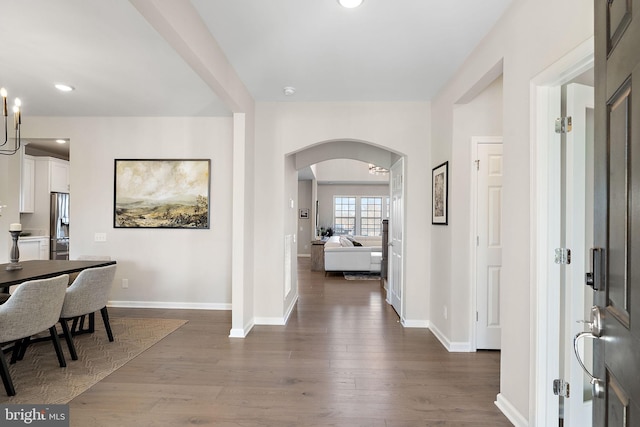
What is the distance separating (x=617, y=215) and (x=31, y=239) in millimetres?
7112

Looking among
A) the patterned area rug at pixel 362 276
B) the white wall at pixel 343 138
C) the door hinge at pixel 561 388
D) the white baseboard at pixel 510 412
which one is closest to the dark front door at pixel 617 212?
the door hinge at pixel 561 388

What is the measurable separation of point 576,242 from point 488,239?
1461mm

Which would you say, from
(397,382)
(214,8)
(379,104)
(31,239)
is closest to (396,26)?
(214,8)

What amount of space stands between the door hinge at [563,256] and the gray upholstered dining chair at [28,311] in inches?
134

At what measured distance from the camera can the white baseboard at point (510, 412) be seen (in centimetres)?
202

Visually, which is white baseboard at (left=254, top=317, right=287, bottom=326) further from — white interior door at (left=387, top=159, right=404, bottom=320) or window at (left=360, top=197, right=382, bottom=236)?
window at (left=360, top=197, right=382, bottom=236)

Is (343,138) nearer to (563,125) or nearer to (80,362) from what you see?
(563,125)

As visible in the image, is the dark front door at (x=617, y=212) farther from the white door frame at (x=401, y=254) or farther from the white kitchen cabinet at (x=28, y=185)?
the white kitchen cabinet at (x=28, y=185)

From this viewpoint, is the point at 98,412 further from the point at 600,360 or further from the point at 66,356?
the point at 600,360

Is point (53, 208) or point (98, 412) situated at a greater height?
point (53, 208)

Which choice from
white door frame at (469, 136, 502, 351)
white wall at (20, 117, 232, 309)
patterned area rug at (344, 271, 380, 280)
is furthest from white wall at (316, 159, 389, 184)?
white door frame at (469, 136, 502, 351)

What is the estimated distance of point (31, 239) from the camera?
5449mm

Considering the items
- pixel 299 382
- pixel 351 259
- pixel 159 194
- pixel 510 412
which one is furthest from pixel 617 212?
pixel 351 259

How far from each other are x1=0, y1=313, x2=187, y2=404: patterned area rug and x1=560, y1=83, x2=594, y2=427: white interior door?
3.14m
